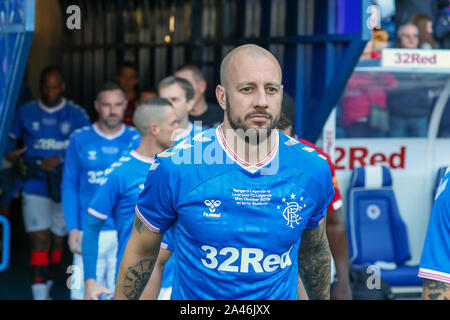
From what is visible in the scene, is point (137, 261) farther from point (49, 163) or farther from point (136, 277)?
point (49, 163)

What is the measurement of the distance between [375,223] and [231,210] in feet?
A: 14.6

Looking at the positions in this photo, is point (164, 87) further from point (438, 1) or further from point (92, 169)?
point (438, 1)

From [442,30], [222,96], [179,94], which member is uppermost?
[442,30]

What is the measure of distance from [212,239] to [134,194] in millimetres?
1417

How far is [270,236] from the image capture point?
9.84ft

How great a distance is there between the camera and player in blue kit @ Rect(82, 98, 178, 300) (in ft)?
14.3

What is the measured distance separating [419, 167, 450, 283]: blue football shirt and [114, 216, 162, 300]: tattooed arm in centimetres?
103

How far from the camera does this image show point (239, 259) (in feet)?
9.90

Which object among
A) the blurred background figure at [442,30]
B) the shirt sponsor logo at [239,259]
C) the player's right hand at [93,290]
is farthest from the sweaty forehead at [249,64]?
the blurred background figure at [442,30]

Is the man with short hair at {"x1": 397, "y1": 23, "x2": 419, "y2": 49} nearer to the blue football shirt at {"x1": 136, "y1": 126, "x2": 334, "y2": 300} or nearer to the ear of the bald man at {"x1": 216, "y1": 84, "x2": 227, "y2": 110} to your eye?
the blue football shirt at {"x1": 136, "y1": 126, "x2": 334, "y2": 300}

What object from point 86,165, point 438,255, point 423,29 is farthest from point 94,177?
point 423,29

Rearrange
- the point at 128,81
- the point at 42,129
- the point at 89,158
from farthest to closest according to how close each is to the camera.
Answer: the point at 128,81
the point at 42,129
the point at 89,158

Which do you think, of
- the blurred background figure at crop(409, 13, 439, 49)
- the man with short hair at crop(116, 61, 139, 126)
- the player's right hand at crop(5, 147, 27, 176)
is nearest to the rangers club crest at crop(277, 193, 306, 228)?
the player's right hand at crop(5, 147, 27, 176)

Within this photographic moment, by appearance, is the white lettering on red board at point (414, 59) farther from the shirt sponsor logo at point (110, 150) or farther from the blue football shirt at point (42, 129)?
the blue football shirt at point (42, 129)
